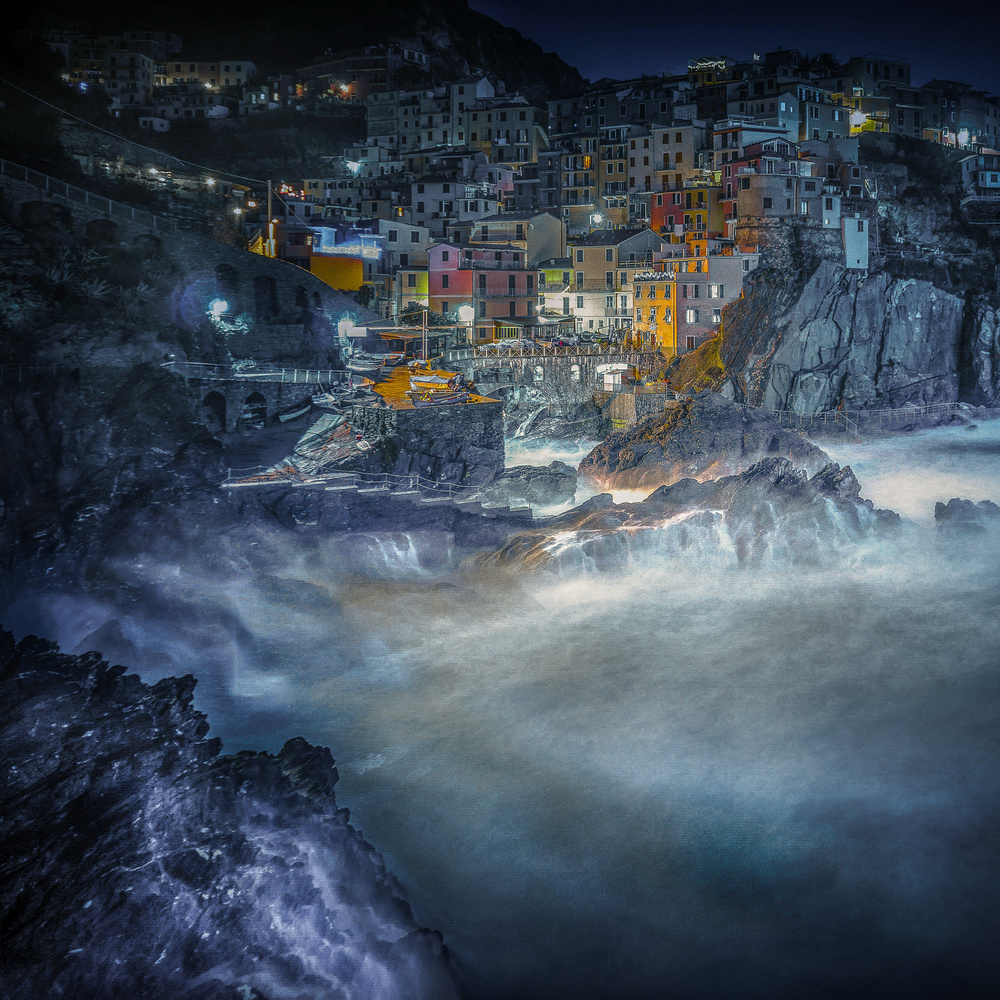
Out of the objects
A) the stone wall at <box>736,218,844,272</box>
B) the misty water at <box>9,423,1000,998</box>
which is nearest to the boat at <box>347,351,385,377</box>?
the misty water at <box>9,423,1000,998</box>

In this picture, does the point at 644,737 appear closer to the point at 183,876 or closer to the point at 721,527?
the point at 183,876

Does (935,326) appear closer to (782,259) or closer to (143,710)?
(782,259)

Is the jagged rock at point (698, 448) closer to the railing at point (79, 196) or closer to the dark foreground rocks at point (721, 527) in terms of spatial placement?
the dark foreground rocks at point (721, 527)

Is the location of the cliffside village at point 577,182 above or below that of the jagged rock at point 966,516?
above

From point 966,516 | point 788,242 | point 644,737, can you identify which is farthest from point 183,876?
point 788,242

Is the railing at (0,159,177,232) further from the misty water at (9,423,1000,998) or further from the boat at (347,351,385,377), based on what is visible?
the misty water at (9,423,1000,998)

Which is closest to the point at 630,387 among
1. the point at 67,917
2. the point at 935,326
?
the point at 935,326

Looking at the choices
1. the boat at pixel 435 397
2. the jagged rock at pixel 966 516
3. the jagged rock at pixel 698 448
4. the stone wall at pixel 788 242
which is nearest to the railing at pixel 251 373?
the boat at pixel 435 397
